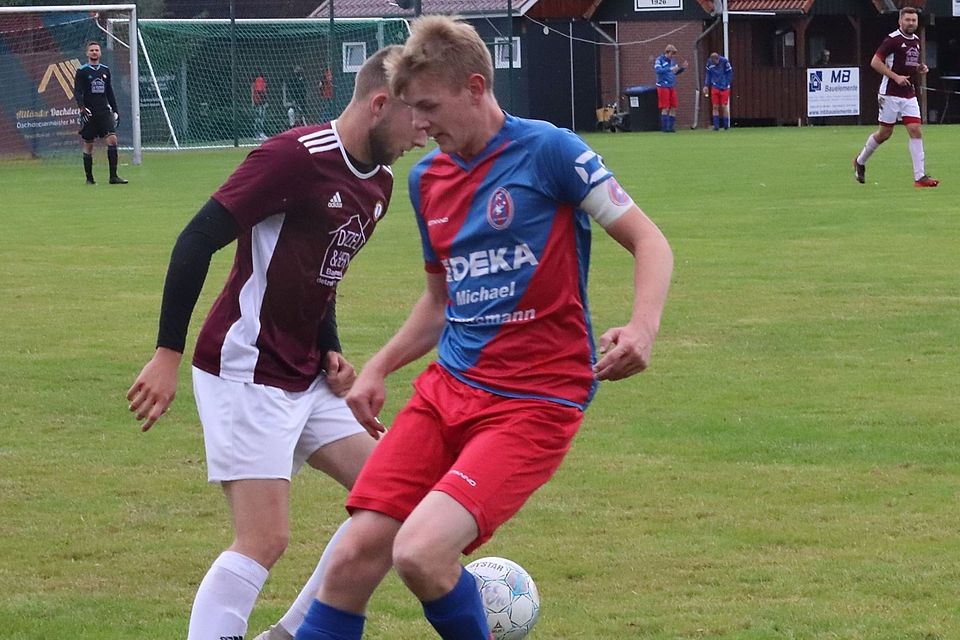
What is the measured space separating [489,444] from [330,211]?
955mm

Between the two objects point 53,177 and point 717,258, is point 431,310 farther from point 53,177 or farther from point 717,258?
point 53,177

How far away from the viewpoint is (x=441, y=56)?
3930 mm

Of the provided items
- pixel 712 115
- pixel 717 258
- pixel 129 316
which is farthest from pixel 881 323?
pixel 712 115

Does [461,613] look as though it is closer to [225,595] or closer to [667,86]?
[225,595]

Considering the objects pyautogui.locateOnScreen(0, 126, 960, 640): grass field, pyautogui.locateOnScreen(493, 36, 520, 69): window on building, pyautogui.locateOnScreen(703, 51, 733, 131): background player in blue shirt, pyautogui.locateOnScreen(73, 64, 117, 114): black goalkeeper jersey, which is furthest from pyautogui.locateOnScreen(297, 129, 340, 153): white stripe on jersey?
pyautogui.locateOnScreen(703, 51, 733, 131): background player in blue shirt

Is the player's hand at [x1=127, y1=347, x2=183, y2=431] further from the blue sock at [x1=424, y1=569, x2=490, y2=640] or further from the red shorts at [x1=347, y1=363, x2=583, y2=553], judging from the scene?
the blue sock at [x1=424, y1=569, x2=490, y2=640]

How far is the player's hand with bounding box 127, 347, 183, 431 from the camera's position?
4262 millimetres

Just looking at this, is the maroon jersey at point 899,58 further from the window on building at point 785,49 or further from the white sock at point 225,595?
the window on building at point 785,49

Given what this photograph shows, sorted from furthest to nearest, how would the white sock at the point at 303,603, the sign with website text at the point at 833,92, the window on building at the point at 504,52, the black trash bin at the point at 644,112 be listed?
the sign with website text at the point at 833,92 < the black trash bin at the point at 644,112 < the window on building at the point at 504,52 < the white sock at the point at 303,603

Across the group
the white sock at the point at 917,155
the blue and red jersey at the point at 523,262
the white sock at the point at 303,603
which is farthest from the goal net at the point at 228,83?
the blue and red jersey at the point at 523,262

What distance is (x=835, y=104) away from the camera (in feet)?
150

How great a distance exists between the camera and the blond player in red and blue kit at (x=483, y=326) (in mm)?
3873

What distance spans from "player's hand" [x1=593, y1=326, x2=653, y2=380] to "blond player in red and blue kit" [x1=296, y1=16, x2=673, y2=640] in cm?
9

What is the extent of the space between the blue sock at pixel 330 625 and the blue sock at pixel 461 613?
186 millimetres
